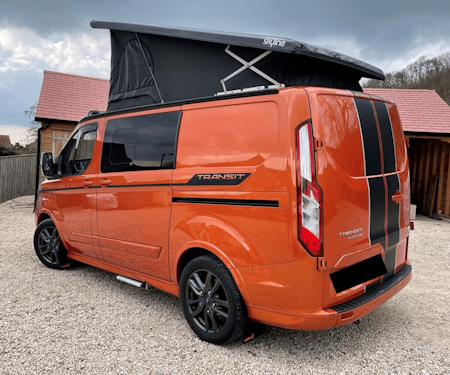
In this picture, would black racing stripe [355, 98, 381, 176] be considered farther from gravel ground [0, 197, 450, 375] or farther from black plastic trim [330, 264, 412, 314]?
gravel ground [0, 197, 450, 375]

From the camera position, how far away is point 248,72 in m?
3.70

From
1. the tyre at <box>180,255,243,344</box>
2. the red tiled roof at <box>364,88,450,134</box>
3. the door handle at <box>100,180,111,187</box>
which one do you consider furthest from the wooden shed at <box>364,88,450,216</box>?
the tyre at <box>180,255,243,344</box>

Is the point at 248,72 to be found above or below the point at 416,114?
below

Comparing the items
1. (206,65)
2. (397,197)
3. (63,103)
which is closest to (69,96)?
(63,103)

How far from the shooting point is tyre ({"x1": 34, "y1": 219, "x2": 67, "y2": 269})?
513cm

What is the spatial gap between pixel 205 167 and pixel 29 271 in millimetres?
3556

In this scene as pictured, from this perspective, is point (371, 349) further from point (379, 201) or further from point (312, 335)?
point (379, 201)

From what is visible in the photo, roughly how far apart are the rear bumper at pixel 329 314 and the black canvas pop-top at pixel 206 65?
1771mm

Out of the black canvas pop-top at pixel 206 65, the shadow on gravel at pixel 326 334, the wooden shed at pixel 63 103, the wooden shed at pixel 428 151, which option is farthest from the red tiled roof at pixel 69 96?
the shadow on gravel at pixel 326 334

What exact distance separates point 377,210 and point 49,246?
4.32 metres

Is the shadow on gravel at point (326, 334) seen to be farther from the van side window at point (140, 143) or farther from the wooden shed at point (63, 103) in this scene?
the wooden shed at point (63, 103)

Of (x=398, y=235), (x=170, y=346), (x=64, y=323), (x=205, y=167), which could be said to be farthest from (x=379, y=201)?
(x=64, y=323)

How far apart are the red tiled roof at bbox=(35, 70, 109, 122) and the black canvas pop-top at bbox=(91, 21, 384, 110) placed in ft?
28.5

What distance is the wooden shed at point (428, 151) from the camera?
38.1ft
